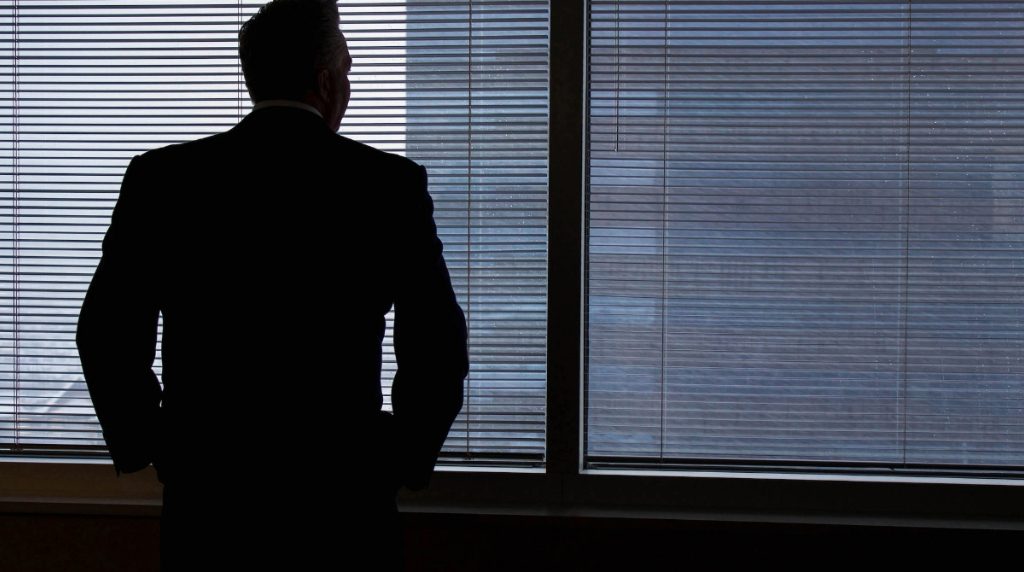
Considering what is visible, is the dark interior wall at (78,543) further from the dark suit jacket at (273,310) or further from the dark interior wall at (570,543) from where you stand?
the dark suit jacket at (273,310)

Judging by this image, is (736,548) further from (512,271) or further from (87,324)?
(87,324)

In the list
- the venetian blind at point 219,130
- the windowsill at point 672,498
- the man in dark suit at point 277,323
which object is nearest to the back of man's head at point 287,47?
the man in dark suit at point 277,323

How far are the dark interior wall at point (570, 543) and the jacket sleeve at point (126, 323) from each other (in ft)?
2.27

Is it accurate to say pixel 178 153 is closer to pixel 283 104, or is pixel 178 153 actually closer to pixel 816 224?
pixel 283 104

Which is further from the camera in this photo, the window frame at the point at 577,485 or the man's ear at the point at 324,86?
the window frame at the point at 577,485

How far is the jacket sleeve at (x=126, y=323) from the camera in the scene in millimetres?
1143

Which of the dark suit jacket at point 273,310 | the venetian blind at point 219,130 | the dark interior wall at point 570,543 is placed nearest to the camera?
the dark suit jacket at point 273,310

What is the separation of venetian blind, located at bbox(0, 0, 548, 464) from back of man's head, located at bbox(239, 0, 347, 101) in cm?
62

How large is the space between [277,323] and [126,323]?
27 cm

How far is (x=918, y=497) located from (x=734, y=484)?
43cm

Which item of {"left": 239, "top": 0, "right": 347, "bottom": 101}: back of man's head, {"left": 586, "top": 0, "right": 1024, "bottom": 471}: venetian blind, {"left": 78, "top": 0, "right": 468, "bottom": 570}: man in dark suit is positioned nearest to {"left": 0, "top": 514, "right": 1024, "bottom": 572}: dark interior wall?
{"left": 586, "top": 0, "right": 1024, "bottom": 471}: venetian blind

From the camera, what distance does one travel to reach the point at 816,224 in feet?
5.71

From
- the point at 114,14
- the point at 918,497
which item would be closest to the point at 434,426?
the point at 918,497

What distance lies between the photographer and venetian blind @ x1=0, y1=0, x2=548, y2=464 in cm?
177
